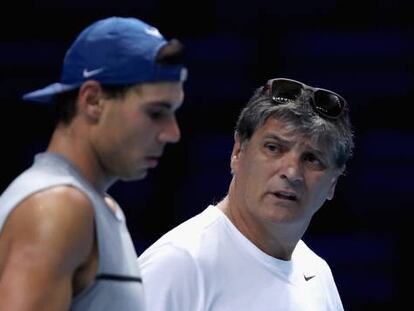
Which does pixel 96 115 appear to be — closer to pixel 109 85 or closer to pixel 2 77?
pixel 109 85

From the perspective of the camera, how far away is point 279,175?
245 cm

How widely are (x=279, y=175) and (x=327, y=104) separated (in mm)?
234

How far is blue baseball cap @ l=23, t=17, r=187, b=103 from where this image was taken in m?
1.68

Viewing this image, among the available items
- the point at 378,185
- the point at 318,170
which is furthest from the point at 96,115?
the point at 378,185

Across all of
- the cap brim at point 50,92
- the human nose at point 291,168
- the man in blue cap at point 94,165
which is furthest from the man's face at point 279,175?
the cap brim at point 50,92

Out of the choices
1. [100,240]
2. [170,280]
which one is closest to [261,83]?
[170,280]

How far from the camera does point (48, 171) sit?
165 cm

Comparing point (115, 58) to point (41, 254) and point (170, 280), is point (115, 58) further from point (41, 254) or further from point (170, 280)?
point (170, 280)

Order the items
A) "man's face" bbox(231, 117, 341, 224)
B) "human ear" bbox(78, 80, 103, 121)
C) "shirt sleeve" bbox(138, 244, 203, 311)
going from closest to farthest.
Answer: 1. "human ear" bbox(78, 80, 103, 121)
2. "shirt sleeve" bbox(138, 244, 203, 311)
3. "man's face" bbox(231, 117, 341, 224)

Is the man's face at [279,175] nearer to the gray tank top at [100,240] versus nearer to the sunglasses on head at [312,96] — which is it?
the sunglasses on head at [312,96]

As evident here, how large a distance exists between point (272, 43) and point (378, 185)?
655mm

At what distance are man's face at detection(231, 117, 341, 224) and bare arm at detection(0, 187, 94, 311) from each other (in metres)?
0.91

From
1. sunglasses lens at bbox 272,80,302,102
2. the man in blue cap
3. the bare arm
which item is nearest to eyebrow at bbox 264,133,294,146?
sunglasses lens at bbox 272,80,302,102

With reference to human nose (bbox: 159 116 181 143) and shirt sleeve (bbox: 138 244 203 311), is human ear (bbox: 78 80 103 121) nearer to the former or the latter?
human nose (bbox: 159 116 181 143)
